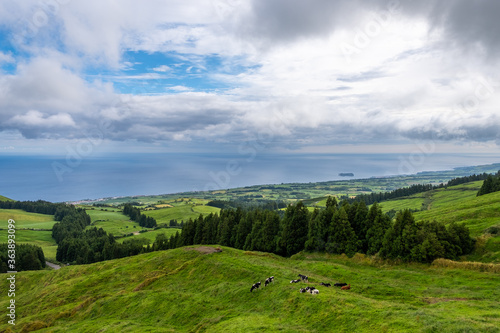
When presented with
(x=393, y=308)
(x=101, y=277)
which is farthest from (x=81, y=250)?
(x=393, y=308)

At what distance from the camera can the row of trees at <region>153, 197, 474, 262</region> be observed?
151 feet

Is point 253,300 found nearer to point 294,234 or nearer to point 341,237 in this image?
point 341,237

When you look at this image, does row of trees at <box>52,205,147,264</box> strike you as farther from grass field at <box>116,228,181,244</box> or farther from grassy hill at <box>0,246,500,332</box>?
grassy hill at <box>0,246,500,332</box>

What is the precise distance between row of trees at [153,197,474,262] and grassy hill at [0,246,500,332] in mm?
3622

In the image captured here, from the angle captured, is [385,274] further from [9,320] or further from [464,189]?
[464,189]

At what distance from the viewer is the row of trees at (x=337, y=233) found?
46.0 m

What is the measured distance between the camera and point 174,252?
192 feet

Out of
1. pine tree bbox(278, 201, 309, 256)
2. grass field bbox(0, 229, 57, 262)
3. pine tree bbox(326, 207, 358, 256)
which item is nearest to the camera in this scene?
pine tree bbox(326, 207, 358, 256)

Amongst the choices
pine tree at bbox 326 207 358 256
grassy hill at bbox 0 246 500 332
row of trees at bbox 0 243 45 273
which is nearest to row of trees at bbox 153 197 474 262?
pine tree at bbox 326 207 358 256

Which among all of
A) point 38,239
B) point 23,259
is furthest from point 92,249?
point 38,239

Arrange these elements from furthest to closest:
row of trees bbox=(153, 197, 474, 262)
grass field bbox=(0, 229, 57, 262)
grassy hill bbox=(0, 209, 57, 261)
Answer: grassy hill bbox=(0, 209, 57, 261)
grass field bbox=(0, 229, 57, 262)
row of trees bbox=(153, 197, 474, 262)

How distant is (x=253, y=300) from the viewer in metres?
31.5

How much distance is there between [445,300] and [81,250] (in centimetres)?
14097

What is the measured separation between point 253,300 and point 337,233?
Result: 32.8 metres
